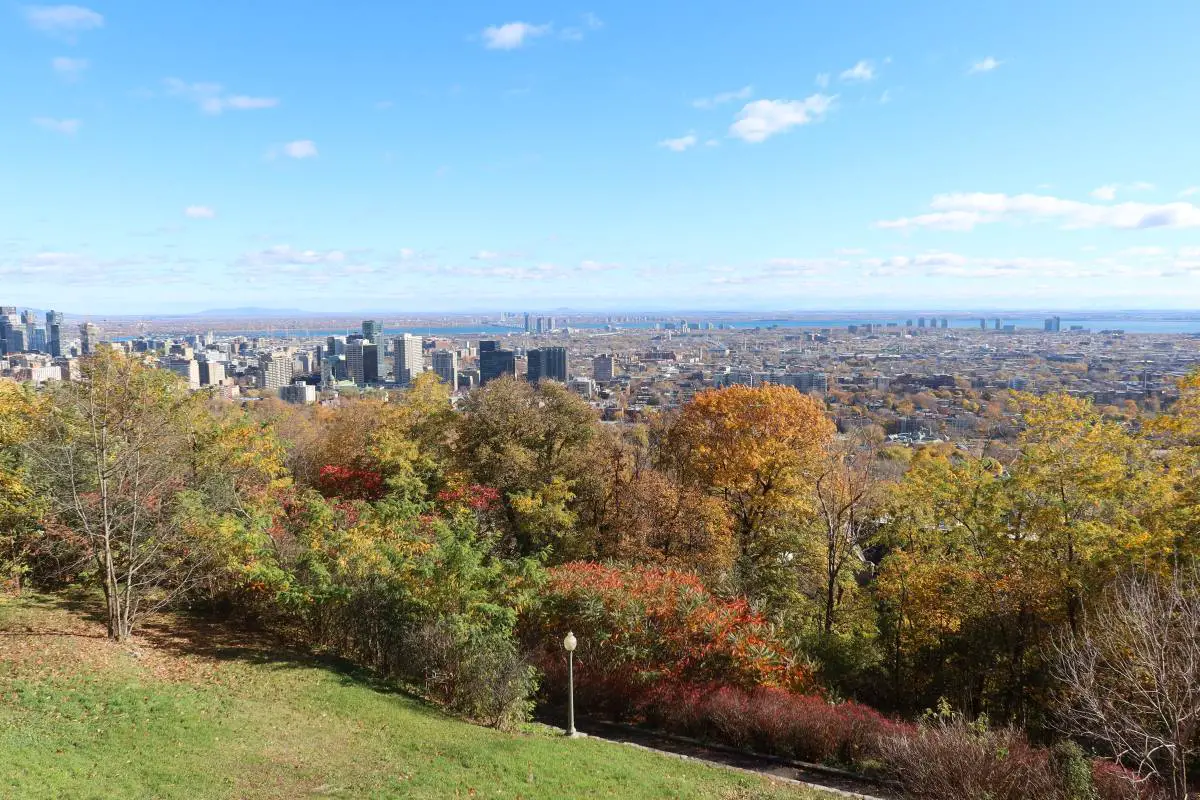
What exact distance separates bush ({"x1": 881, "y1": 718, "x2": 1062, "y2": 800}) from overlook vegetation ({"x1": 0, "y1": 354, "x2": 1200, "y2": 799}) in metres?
0.04

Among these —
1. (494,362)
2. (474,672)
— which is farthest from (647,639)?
(494,362)

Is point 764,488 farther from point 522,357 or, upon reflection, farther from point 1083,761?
point 522,357

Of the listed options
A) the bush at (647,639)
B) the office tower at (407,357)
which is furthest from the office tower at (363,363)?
the bush at (647,639)

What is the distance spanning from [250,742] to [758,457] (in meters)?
15.4

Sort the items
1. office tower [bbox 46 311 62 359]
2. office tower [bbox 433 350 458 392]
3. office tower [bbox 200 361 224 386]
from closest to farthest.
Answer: office tower [bbox 200 361 224 386], office tower [bbox 433 350 458 392], office tower [bbox 46 311 62 359]

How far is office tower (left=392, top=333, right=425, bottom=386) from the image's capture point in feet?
539

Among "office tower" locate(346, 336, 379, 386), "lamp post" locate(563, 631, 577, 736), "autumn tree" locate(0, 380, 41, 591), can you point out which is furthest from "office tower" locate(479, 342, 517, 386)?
"lamp post" locate(563, 631, 577, 736)

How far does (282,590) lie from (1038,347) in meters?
217

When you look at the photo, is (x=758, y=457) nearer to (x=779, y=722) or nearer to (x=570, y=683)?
(x=779, y=722)

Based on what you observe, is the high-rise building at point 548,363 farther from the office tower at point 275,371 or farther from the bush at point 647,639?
the bush at point 647,639

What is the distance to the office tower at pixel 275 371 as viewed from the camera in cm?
14152

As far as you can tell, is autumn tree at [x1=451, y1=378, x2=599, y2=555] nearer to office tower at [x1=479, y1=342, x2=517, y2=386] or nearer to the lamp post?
the lamp post

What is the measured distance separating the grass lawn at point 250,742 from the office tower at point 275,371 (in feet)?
446

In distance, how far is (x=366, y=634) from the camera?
15.4m
